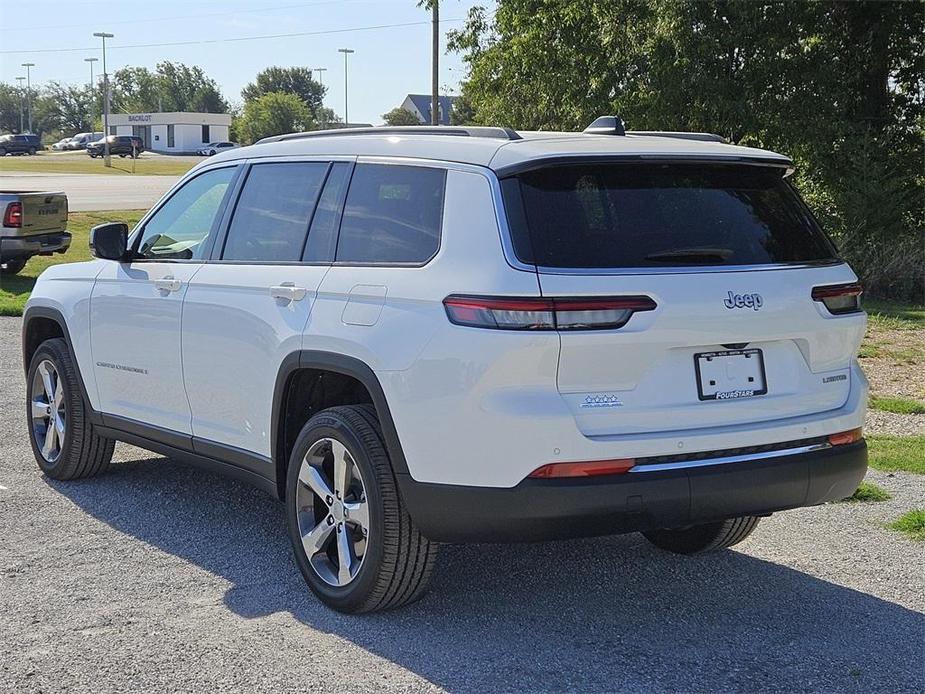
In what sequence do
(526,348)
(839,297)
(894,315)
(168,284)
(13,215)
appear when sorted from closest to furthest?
(526,348), (839,297), (168,284), (894,315), (13,215)

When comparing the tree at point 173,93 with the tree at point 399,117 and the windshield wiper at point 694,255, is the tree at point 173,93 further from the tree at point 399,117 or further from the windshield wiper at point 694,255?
the windshield wiper at point 694,255

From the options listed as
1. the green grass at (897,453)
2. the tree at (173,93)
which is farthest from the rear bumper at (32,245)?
the tree at (173,93)

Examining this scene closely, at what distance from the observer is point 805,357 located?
15.1 feet

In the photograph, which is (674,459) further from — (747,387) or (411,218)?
(411,218)

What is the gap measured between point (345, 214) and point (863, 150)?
15.5 m

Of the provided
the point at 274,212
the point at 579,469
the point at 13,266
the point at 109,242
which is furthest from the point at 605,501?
the point at 13,266

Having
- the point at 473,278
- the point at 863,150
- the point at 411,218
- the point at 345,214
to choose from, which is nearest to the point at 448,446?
the point at 473,278

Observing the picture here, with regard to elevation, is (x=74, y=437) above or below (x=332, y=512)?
below

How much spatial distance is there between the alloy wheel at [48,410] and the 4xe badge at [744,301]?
399cm

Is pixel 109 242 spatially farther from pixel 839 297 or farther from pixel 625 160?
pixel 839 297

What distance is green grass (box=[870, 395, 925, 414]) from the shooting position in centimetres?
912

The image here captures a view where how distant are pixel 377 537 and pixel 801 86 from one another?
658 inches

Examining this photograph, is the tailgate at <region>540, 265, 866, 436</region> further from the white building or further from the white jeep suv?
the white building

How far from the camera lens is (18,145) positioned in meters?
95.1
